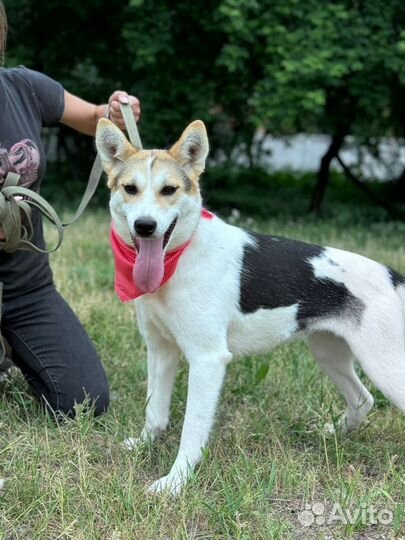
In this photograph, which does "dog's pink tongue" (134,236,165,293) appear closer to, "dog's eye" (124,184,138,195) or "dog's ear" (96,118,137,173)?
"dog's eye" (124,184,138,195)

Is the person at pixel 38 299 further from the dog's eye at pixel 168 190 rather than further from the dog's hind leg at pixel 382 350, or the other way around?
the dog's hind leg at pixel 382 350

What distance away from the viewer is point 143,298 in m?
3.29

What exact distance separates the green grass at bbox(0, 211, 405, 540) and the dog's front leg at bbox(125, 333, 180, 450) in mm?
97

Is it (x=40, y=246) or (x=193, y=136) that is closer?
(x=193, y=136)

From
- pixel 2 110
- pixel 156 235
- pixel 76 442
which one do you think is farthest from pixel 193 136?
pixel 76 442

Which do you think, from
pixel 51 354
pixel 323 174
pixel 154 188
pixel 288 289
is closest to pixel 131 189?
pixel 154 188

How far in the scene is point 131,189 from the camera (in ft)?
9.92

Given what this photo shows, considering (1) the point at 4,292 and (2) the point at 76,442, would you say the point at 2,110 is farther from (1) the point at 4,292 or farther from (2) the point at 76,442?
(2) the point at 76,442

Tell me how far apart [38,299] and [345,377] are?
66.1 inches

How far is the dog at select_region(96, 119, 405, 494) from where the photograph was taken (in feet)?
10.0

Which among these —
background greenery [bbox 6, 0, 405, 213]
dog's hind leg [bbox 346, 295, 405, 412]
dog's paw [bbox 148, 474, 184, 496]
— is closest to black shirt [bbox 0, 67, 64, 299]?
dog's paw [bbox 148, 474, 184, 496]

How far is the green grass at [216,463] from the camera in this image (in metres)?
2.80

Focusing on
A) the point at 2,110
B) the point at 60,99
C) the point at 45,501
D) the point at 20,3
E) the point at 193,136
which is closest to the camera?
the point at 45,501

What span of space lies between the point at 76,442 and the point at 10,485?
1.65ft
